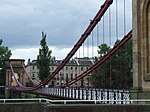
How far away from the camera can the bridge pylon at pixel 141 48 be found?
18.6 metres

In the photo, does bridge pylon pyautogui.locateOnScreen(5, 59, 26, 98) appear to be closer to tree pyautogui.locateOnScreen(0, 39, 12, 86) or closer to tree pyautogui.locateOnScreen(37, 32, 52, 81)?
tree pyautogui.locateOnScreen(0, 39, 12, 86)

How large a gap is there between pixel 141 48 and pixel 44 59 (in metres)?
69.3

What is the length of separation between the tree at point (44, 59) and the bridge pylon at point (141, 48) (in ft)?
225

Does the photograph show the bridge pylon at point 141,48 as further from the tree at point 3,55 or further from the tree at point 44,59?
the tree at point 3,55

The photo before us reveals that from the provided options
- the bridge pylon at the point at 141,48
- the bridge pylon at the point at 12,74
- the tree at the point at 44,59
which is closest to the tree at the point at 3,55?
the bridge pylon at the point at 12,74

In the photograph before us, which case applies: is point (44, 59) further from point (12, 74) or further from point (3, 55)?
point (12, 74)

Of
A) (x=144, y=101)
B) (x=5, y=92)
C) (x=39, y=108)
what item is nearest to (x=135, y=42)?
(x=144, y=101)

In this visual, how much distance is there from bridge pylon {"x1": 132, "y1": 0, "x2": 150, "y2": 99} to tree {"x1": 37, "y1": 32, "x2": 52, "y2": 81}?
68635 millimetres

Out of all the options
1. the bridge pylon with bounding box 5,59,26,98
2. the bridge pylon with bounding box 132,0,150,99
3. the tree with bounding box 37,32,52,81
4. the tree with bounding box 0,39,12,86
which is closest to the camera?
the bridge pylon with bounding box 132,0,150,99

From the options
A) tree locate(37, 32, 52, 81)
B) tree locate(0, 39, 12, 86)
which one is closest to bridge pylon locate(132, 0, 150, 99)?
tree locate(37, 32, 52, 81)

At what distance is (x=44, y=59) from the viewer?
287 ft

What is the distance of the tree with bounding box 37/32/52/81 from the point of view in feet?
287

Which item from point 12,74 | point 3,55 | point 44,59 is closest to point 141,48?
point 44,59

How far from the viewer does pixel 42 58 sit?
8762 cm
